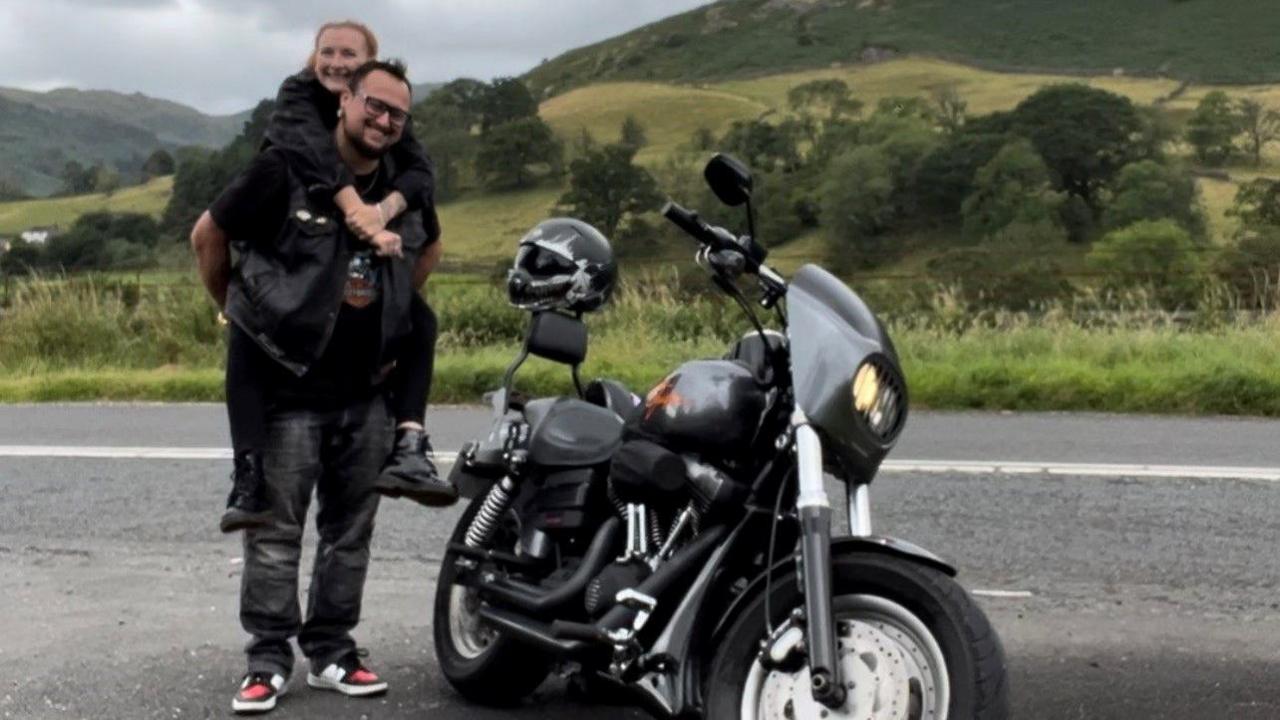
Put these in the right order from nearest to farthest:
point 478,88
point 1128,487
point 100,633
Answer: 1. point 100,633
2. point 1128,487
3. point 478,88

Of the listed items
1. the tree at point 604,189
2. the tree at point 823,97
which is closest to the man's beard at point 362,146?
the tree at point 604,189

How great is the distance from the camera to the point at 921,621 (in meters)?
3.71

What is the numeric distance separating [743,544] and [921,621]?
53 centimetres

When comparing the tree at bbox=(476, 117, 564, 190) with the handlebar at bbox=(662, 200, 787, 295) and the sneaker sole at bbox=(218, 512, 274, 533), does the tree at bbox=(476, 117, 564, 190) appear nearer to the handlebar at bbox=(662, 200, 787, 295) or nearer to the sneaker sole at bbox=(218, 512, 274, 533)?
the sneaker sole at bbox=(218, 512, 274, 533)

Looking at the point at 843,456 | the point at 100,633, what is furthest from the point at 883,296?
the point at 843,456

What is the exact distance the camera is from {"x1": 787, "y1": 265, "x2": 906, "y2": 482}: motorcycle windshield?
3.77 metres

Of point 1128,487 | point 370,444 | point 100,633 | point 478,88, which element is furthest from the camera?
point 478,88

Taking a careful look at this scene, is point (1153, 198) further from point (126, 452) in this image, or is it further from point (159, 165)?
point (159, 165)

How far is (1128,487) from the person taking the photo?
336 inches

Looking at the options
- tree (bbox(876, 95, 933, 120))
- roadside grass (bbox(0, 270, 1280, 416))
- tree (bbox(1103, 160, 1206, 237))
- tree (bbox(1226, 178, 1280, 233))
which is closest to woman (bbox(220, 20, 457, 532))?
roadside grass (bbox(0, 270, 1280, 416))

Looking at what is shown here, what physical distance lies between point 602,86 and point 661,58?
105 ft

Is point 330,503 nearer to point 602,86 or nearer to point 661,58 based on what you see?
point 602,86

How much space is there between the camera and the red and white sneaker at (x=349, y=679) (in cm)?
509

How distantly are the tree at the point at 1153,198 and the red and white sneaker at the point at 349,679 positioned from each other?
5171cm
